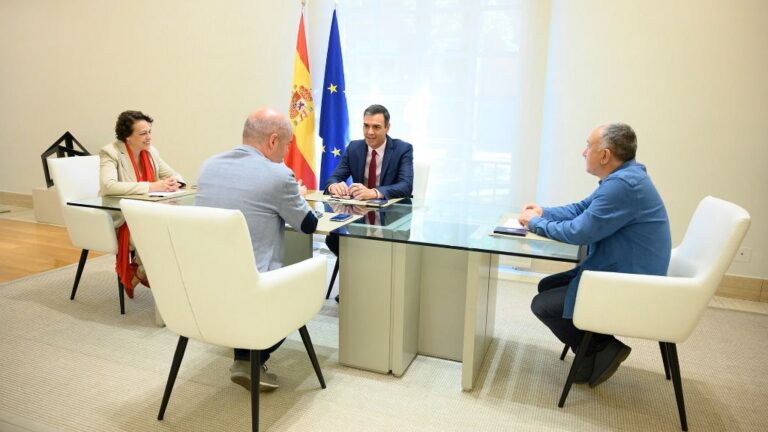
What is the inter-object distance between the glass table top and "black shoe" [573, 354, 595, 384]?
59 cm

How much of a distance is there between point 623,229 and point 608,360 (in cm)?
61

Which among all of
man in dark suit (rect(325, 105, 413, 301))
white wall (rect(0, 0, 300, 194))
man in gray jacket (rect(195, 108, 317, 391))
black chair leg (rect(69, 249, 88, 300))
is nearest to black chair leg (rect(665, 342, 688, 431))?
man in gray jacket (rect(195, 108, 317, 391))

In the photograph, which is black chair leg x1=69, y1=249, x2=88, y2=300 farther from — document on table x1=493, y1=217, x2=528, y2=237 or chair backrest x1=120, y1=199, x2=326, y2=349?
document on table x1=493, y1=217, x2=528, y2=237

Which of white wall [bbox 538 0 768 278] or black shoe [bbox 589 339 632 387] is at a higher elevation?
white wall [bbox 538 0 768 278]

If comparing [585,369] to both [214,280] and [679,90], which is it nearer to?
[214,280]

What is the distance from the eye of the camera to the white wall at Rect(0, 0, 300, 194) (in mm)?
4730

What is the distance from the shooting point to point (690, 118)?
3564 mm

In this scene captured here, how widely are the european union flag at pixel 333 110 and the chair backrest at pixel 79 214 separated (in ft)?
5.75

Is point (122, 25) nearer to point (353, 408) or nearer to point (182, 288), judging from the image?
point (182, 288)

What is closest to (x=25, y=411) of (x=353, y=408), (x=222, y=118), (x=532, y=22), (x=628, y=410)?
(x=353, y=408)

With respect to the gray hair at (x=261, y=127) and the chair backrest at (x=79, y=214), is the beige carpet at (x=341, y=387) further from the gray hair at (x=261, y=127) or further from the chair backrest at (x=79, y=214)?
the gray hair at (x=261, y=127)

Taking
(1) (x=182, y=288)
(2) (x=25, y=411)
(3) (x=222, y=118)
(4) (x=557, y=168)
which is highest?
(3) (x=222, y=118)

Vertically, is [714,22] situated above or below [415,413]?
above

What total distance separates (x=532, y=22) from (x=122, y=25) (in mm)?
3963
